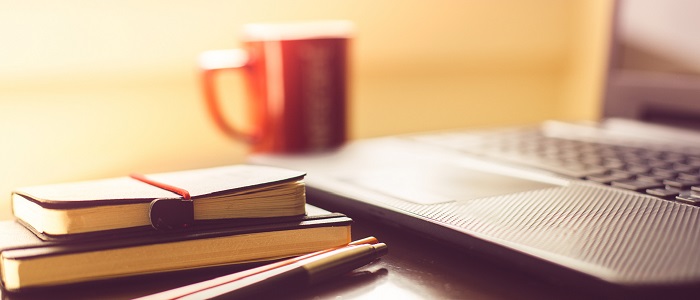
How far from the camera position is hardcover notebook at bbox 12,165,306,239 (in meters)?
0.34

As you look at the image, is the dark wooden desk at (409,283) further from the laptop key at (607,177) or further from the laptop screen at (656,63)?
the laptop screen at (656,63)

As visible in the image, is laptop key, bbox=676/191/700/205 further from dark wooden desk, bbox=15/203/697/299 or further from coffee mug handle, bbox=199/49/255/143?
coffee mug handle, bbox=199/49/255/143

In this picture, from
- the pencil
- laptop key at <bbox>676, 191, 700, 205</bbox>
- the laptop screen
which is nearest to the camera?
the pencil

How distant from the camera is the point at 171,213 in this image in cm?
36

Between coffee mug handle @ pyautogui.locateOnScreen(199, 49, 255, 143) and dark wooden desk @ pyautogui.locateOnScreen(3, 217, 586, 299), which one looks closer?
dark wooden desk @ pyautogui.locateOnScreen(3, 217, 586, 299)

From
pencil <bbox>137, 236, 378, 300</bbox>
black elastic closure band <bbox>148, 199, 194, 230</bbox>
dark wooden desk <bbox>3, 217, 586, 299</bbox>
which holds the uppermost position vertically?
black elastic closure band <bbox>148, 199, 194, 230</bbox>

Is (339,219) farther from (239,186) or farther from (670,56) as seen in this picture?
(670,56)

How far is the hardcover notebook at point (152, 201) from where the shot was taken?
1.13 feet

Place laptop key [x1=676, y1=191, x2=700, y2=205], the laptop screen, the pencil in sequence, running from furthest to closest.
A: the laptop screen
laptop key [x1=676, y1=191, x2=700, y2=205]
the pencil

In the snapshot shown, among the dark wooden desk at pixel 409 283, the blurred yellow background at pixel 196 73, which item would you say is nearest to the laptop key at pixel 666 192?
the dark wooden desk at pixel 409 283

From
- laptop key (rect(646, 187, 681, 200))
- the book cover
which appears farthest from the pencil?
laptop key (rect(646, 187, 681, 200))

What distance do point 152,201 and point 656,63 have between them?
24.7 inches

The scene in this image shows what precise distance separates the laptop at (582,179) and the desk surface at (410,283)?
0.02 m

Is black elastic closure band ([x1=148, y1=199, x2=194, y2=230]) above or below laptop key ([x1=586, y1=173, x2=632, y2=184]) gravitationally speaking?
above
